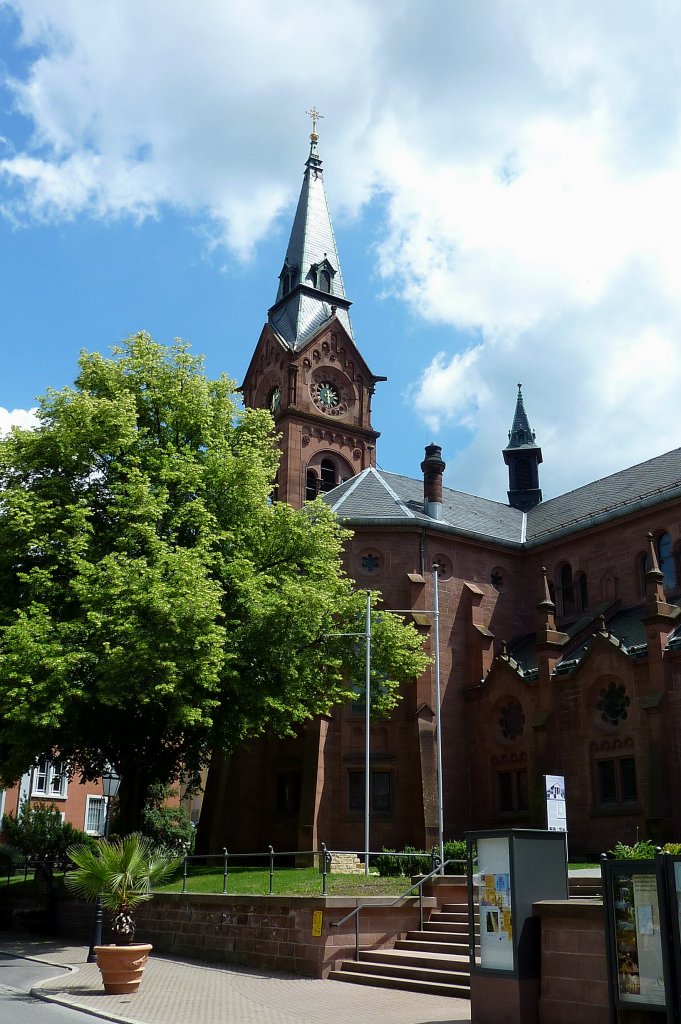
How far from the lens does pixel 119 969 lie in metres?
15.7

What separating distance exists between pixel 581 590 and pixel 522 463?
14246mm

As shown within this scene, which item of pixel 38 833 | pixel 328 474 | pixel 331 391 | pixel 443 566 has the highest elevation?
pixel 331 391

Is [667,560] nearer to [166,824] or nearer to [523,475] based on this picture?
[523,475]

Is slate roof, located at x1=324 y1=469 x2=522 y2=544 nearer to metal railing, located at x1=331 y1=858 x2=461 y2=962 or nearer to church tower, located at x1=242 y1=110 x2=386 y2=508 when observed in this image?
church tower, located at x1=242 y1=110 x2=386 y2=508

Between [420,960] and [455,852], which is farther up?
[455,852]

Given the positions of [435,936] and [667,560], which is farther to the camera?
[667,560]

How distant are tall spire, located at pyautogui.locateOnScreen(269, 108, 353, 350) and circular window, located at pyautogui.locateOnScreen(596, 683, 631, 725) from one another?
26232mm

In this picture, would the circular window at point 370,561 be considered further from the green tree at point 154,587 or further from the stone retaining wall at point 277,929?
the stone retaining wall at point 277,929

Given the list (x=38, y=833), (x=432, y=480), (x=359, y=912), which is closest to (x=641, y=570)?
(x=432, y=480)

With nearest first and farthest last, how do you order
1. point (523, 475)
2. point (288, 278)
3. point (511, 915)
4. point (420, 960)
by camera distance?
point (511, 915) < point (420, 960) < point (523, 475) < point (288, 278)

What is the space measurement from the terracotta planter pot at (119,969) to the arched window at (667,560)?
25375 millimetres

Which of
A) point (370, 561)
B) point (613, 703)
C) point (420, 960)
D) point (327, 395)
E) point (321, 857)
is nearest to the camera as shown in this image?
point (420, 960)

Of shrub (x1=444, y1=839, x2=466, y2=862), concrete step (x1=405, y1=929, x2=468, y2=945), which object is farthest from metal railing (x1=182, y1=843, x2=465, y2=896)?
shrub (x1=444, y1=839, x2=466, y2=862)

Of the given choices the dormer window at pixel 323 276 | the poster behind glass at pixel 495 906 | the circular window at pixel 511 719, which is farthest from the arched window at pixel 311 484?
the poster behind glass at pixel 495 906
